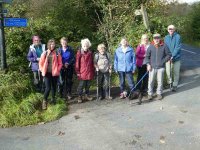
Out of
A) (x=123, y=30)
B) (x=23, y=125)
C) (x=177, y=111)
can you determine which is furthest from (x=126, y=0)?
(x=23, y=125)

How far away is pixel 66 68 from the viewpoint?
394 inches

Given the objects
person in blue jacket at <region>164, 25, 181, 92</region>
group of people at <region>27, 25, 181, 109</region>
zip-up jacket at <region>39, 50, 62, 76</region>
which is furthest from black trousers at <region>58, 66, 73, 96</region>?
person in blue jacket at <region>164, 25, 181, 92</region>

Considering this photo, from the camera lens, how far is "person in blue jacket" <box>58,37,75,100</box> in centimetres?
984

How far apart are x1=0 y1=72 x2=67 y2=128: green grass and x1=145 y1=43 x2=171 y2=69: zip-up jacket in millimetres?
2562

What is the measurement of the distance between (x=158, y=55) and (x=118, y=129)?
9.51ft

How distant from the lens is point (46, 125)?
320 inches

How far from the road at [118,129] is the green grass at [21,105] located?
280 millimetres

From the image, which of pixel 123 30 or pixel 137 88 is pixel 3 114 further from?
pixel 123 30

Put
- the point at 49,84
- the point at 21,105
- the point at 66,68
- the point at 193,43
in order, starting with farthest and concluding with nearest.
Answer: the point at 193,43
the point at 66,68
the point at 49,84
the point at 21,105

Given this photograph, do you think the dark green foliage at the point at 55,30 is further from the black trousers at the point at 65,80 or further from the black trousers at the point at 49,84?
the black trousers at the point at 65,80

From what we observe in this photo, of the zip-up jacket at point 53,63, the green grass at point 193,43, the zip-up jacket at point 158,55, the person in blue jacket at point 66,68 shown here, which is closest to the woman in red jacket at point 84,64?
the person in blue jacket at point 66,68

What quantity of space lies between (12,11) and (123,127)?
8.83m

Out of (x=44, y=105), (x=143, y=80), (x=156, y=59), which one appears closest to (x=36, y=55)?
(x=44, y=105)

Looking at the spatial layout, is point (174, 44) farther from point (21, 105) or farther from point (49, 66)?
point (21, 105)
